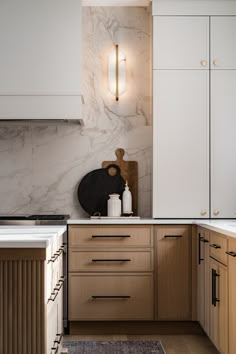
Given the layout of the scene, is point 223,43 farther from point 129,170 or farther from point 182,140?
point 129,170

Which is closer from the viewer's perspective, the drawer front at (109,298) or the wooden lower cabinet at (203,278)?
the wooden lower cabinet at (203,278)

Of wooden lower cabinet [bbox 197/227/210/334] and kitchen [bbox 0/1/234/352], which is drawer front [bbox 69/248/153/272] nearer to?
wooden lower cabinet [bbox 197/227/210/334]

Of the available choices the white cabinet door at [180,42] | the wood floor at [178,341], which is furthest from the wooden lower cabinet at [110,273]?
the white cabinet door at [180,42]

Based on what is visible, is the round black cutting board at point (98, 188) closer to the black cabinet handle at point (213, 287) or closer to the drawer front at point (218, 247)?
the drawer front at point (218, 247)

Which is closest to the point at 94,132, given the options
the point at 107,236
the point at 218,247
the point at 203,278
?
the point at 107,236

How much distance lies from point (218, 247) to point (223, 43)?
1760 millimetres

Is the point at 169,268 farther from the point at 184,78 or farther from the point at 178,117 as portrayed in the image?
the point at 184,78

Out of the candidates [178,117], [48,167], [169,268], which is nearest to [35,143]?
[48,167]

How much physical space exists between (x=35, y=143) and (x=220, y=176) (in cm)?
154

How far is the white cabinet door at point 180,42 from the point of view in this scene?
4250 mm

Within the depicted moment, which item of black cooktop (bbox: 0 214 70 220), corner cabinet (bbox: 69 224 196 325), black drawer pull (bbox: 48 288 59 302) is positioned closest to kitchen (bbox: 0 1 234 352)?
black cooktop (bbox: 0 214 70 220)

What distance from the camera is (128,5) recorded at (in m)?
4.59

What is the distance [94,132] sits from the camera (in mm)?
4609

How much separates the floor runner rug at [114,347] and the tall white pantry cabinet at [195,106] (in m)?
1.02
